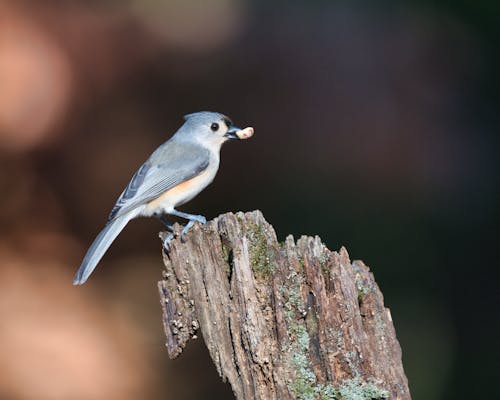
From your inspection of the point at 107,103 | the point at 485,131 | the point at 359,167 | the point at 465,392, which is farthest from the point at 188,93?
the point at 465,392

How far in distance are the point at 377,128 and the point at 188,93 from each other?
1624mm

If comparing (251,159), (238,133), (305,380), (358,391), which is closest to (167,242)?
(305,380)

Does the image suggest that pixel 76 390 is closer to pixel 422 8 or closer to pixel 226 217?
pixel 226 217

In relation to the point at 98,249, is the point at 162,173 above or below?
above

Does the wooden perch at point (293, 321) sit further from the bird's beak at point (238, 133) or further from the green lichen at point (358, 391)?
the bird's beak at point (238, 133)

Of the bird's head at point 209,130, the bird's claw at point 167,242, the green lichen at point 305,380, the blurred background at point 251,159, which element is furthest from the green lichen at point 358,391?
the blurred background at point 251,159

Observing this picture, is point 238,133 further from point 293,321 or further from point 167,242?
point 293,321

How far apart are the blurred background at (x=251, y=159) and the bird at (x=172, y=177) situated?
1.27 meters

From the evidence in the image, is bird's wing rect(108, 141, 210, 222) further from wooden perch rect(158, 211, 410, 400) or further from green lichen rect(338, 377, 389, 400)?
green lichen rect(338, 377, 389, 400)

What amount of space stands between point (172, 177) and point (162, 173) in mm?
66

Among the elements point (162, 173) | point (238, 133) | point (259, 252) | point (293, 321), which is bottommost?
point (293, 321)

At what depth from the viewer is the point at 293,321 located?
106 inches

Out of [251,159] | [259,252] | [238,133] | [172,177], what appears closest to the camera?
[259,252]

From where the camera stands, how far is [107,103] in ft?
18.7
